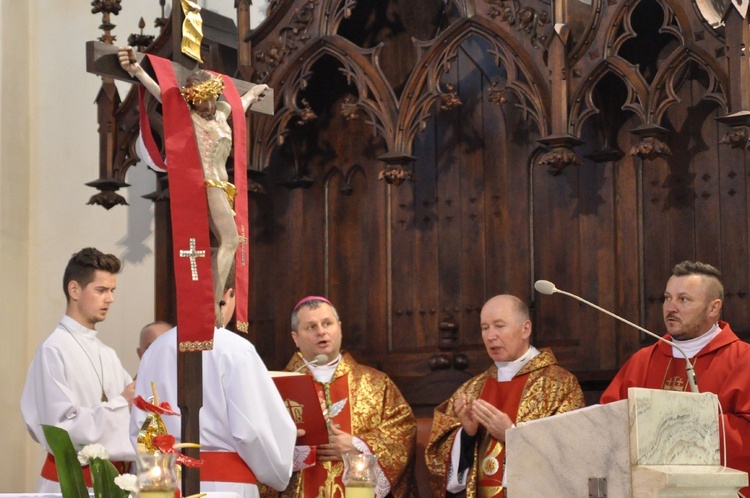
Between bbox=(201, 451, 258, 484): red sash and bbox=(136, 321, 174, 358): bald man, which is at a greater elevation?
bbox=(136, 321, 174, 358): bald man

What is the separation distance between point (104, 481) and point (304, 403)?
2.75 m

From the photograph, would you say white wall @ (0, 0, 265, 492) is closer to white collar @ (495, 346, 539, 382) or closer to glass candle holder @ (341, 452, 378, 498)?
white collar @ (495, 346, 539, 382)

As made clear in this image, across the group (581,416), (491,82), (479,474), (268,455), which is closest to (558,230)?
(491,82)

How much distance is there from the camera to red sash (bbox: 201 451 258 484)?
582 cm

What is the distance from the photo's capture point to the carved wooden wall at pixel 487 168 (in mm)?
6906

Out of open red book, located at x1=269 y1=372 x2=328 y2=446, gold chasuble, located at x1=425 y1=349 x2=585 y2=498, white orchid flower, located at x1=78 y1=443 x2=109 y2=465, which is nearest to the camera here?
white orchid flower, located at x1=78 y1=443 x2=109 y2=465

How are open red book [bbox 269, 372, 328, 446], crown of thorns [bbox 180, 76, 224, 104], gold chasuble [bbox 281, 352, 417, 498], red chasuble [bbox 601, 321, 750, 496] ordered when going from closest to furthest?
crown of thorns [bbox 180, 76, 224, 104] < red chasuble [bbox 601, 321, 750, 496] < open red book [bbox 269, 372, 328, 446] < gold chasuble [bbox 281, 352, 417, 498]

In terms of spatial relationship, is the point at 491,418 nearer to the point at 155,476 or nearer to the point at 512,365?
the point at 512,365

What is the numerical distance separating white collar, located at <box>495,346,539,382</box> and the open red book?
4.08 ft

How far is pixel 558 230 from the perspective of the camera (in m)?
7.73

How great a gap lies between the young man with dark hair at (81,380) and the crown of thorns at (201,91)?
1912 mm

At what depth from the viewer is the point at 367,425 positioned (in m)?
7.51

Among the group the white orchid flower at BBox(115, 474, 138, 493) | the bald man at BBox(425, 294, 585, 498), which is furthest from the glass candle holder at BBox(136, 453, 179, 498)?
the bald man at BBox(425, 294, 585, 498)

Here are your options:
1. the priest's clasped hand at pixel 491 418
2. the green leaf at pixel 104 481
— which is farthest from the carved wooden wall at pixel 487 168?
the green leaf at pixel 104 481
